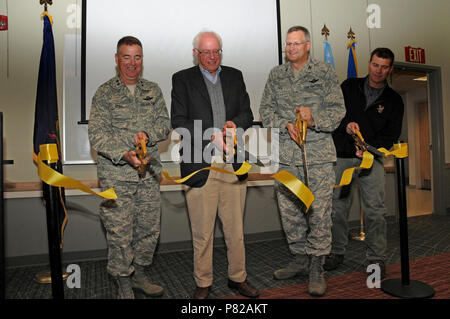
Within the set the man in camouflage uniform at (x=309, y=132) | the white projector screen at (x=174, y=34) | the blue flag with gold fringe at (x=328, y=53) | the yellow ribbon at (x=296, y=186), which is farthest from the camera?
the blue flag with gold fringe at (x=328, y=53)

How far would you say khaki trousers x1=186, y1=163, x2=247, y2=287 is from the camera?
1.91m

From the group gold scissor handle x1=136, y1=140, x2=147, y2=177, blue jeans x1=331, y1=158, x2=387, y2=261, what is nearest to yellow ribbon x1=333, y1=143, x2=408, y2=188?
blue jeans x1=331, y1=158, x2=387, y2=261

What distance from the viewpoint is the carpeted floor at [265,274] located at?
2.10m

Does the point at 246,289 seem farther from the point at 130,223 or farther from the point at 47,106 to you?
the point at 47,106

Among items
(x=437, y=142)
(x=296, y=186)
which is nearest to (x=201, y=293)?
(x=296, y=186)

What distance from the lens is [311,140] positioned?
6.94ft

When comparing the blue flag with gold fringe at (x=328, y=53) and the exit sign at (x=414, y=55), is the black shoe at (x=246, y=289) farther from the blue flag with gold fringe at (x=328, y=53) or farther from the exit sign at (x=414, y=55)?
the exit sign at (x=414, y=55)

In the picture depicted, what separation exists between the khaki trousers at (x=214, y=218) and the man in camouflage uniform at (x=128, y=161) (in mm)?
318

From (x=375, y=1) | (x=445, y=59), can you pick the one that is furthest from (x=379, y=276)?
(x=445, y=59)

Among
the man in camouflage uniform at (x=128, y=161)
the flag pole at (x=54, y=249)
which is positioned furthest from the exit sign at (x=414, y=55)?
the flag pole at (x=54, y=249)

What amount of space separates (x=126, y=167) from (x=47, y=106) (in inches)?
47.8

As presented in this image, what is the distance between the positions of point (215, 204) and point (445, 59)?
4.91 m

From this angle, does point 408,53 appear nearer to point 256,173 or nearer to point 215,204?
point 256,173

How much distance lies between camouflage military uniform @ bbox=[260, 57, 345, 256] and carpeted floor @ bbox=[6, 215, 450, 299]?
0.32 m
